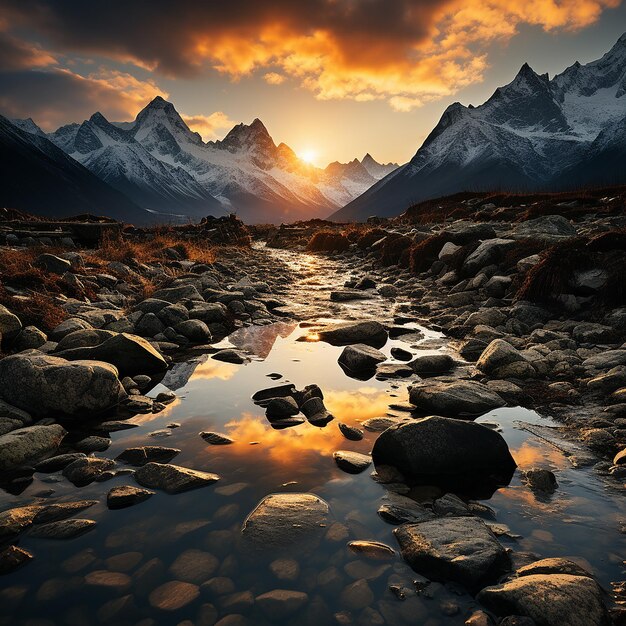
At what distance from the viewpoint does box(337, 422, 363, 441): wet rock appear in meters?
4.50

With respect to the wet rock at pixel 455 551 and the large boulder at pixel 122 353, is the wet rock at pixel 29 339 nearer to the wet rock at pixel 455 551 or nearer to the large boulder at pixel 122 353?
the large boulder at pixel 122 353

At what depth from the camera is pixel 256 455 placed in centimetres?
414

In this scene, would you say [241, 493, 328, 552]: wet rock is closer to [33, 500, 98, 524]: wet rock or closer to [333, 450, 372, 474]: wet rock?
[333, 450, 372, 474]: wet rock

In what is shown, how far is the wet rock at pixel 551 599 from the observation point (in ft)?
7.11

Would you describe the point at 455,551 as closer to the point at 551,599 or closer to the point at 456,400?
the point at 551,599

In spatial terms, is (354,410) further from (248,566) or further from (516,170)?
(516,170)

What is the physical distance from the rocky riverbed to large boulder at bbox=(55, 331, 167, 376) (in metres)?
0.03

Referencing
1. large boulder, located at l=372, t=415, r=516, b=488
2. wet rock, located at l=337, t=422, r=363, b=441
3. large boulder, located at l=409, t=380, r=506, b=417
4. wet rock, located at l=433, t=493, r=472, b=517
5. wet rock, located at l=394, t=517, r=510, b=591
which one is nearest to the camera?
wet rock, located at l=394, t=517, r=510, b=591

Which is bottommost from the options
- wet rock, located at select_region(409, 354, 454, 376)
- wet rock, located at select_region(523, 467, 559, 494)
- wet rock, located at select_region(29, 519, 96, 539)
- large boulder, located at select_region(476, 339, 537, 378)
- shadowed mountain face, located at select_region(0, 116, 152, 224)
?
wet rock, located at select_region(29, 519, 96, 539)

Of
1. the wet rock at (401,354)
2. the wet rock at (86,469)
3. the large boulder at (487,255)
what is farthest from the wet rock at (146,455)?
the large boulder at (487,255)

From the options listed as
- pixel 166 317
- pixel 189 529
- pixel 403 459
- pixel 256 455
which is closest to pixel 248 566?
pixel 189 529

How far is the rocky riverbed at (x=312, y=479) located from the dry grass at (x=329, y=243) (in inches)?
918

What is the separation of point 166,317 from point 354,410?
5.13m

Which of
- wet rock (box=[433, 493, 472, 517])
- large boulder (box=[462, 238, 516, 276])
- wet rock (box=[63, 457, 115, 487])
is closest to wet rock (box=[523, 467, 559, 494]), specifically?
wet rock (box=[433, 493, 472, 517])
